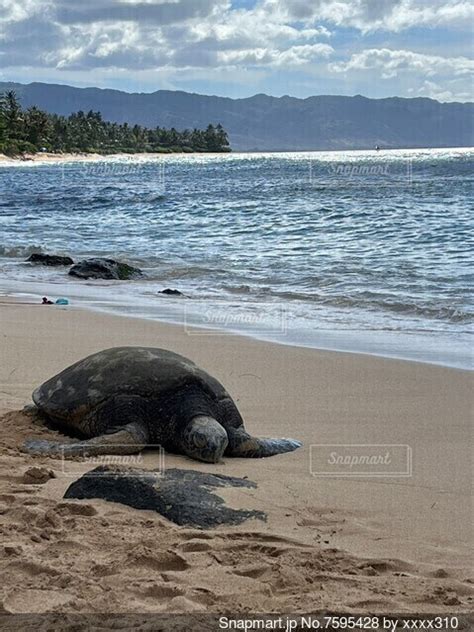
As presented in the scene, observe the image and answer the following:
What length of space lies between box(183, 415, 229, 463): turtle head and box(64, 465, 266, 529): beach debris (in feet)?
1.76

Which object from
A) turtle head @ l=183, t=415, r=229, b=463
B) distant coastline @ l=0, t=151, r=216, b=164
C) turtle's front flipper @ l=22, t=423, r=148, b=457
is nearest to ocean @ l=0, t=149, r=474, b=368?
turtle head @ l=183, t=415, r=229, b=463

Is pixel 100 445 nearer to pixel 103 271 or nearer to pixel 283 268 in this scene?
pixel 103 271

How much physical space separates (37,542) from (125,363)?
212cm

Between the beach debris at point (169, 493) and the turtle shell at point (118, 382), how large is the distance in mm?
1013

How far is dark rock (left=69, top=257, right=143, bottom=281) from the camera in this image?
14.9 meters

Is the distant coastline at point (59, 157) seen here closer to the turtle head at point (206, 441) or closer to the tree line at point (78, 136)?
the tree line at point (78, 136)

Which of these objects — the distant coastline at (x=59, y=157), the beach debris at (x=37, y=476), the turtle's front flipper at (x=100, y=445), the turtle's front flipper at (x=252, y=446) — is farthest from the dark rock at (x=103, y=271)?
the distant coastline at (x=59, y=157)

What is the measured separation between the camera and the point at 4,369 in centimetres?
714

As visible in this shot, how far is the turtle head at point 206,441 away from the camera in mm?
5094

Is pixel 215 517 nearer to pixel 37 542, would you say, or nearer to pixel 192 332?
pixel 37 542

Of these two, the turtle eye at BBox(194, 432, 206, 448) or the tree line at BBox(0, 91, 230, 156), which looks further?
the tree line at BBox(0, 91, 230, 156)

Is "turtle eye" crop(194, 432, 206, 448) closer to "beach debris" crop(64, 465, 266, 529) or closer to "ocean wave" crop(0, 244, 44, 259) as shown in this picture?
"beach debris" crop(64, 465, 266, 529)

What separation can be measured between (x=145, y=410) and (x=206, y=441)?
55 cm

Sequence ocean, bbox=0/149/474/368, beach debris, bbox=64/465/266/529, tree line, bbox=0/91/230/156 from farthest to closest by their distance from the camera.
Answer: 1. tree line, bbox=0/91/230/156
2. ocean, bbox=0/149/474/368
3. beach debris, bbox=64/465/266/529
